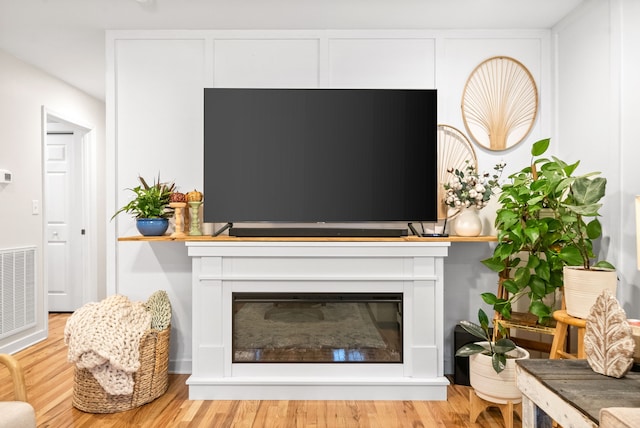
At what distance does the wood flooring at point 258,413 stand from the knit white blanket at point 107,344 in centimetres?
21

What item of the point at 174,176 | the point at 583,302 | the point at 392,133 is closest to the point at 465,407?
the point at 583,302

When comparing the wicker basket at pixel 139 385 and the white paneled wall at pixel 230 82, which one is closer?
the wicker basket at pixel 139 385

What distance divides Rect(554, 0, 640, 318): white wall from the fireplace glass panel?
126cm

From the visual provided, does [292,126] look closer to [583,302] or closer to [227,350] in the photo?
[227,350]

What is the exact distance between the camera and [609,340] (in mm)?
1464

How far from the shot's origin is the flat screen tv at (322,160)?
2691mm

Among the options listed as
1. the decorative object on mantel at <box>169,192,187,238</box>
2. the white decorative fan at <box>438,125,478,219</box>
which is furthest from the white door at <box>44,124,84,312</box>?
the white decorative fan at <box>438,125,478,219</box>

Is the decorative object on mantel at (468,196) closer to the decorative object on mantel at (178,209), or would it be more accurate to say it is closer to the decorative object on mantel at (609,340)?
the decorative object on mantel at (609,340)

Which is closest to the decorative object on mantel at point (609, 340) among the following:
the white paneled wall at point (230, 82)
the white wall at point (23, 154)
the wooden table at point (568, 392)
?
the wooden table at point (568, 392)

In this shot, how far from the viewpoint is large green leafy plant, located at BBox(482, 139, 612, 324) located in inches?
85.9

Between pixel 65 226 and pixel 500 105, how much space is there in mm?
4395

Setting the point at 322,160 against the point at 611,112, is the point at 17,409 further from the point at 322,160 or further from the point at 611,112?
the point at 611,112

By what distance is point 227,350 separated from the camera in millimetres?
2588

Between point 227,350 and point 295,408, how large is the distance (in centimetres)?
53
